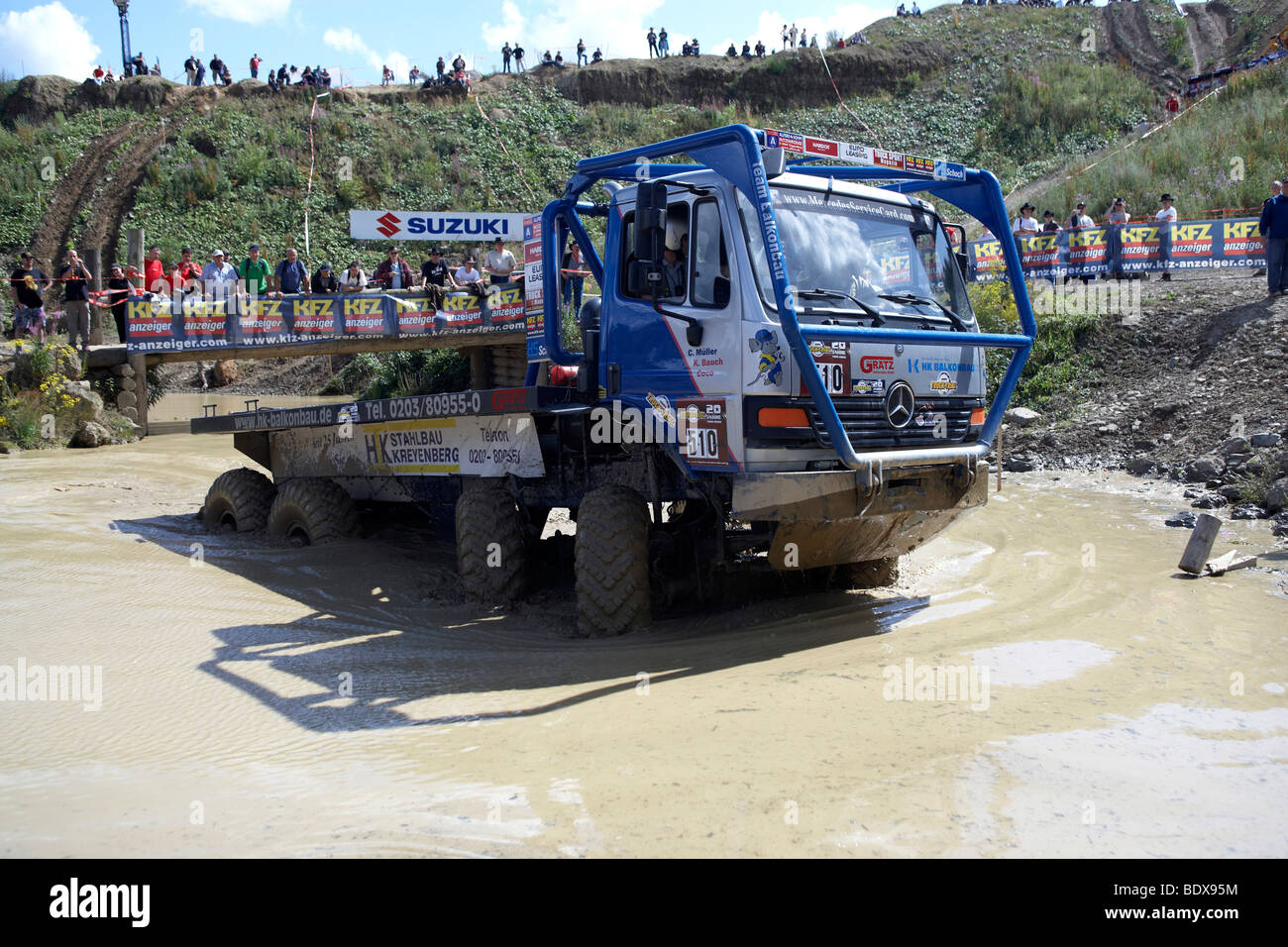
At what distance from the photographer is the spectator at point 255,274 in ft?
60.6

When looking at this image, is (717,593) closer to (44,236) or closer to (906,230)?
(906,230)

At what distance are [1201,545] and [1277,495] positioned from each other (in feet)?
6.81

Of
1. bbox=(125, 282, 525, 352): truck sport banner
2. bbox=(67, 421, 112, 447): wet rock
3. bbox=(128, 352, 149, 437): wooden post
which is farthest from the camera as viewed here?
bbox=(128, 352, 149, 437): wooden post

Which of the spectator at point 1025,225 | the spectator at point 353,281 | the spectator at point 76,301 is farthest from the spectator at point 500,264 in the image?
the spectator at point 1025,225

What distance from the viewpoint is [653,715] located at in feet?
16.0

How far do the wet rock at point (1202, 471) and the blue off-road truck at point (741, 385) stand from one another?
14.5 ft

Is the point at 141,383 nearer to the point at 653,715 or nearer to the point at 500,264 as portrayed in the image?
the point at 500,264

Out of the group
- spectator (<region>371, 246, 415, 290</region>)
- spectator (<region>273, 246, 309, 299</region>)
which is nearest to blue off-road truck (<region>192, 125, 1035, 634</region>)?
spectator (<region>273, 246, 309, 299</region>)

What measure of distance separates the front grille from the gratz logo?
2.15 meters

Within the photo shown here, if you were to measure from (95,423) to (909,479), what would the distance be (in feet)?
45.5

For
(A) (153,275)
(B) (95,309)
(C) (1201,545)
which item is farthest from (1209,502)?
(B) (95,309)

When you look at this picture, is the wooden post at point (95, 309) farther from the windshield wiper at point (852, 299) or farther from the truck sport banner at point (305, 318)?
the windshield wiper at point (852, 299)

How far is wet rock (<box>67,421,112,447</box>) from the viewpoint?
15.5 m

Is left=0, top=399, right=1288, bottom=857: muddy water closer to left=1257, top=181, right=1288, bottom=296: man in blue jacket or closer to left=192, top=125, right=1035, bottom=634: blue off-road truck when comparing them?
left=192, top=125, right=1035, bottom=634: blue off-road truck
